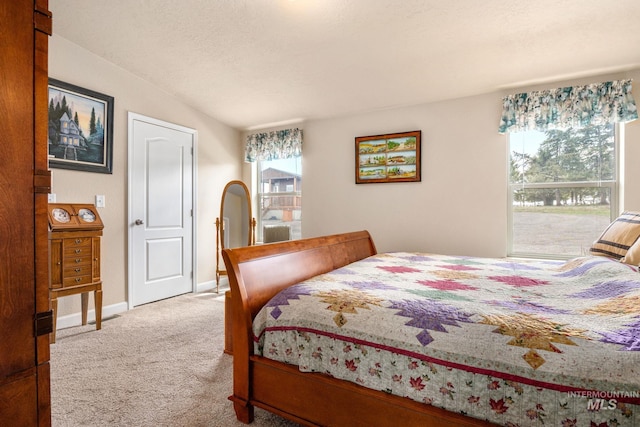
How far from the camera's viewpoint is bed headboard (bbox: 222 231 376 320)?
153 centimetres

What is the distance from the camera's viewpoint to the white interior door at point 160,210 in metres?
3.50

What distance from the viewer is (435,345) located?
1134 millimetres

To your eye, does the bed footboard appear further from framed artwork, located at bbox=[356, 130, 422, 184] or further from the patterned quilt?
framed artwork, located at bbox=[356, 130, 422, 184]

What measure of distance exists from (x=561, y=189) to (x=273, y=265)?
297 cm

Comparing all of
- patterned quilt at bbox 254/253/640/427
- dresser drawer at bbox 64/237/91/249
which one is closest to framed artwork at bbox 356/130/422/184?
patterned quilt at bbox 254/253/640/427

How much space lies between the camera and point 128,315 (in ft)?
10.6

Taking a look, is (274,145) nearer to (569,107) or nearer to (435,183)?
(435,183)

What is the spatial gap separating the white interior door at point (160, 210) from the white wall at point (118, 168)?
0.09 m

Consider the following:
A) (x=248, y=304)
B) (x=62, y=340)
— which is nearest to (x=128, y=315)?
(x=62, y=340)

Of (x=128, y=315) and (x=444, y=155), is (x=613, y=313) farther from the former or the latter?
(x=128, y=315)

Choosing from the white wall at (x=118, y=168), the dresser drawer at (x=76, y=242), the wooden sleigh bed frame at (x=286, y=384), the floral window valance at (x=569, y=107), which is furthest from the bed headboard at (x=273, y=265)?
the white wall at (x=118, y=168)

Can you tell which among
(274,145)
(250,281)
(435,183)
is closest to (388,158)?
(435,183)

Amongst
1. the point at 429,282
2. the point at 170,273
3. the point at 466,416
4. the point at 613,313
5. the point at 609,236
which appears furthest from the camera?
the point at 170,273

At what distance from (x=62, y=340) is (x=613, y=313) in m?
3.52
